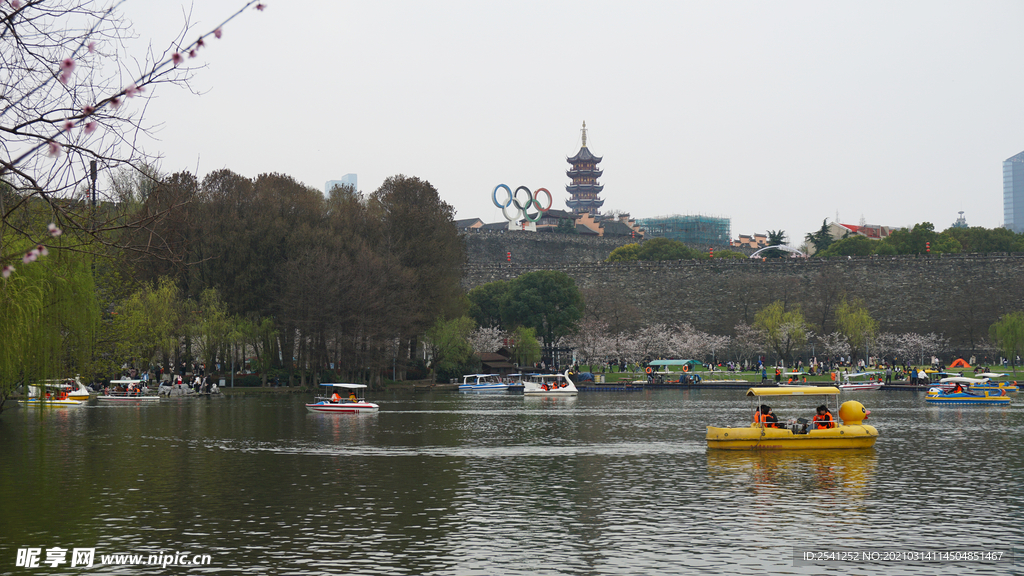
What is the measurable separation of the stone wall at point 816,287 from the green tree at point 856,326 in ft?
18.5

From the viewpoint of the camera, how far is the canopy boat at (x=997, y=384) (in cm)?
4745

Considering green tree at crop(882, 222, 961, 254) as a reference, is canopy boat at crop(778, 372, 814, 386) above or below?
below

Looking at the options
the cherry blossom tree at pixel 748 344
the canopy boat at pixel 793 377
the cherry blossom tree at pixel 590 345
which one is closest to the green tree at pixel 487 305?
the cherry blossom tree at pixel 590 345

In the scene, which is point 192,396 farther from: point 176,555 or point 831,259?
point 831,259

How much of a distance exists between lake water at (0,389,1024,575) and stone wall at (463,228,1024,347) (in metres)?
60.7

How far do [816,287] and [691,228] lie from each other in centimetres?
7867

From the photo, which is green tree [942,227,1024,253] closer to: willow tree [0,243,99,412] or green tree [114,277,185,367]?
green tree [114,277,185,367]

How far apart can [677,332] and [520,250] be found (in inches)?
1199

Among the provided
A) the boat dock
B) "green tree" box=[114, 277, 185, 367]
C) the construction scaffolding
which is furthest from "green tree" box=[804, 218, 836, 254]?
"green tree" box=[114, 277, 185, 367]

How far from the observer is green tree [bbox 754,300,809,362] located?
80500 mm

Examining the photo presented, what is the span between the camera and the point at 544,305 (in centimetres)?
7612

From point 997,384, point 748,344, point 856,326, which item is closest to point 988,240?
point 856,326

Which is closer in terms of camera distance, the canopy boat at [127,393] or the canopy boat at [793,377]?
the canopy boat at [127,393]

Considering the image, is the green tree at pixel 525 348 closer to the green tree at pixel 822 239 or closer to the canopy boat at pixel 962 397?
the canopy boat at pixel 962 397
